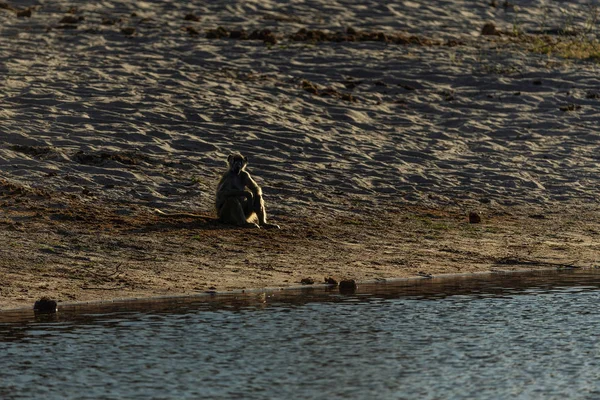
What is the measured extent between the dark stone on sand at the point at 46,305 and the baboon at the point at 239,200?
419 cm

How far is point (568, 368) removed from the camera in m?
10.1

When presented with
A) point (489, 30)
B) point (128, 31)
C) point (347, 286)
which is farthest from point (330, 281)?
point (489, 30)

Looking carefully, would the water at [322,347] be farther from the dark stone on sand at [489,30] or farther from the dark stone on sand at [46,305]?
the dark stone on sand at [489,30]

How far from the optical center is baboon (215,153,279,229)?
15.8 m

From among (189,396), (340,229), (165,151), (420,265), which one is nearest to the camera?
(189,396)

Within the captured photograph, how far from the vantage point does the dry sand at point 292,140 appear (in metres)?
14.7

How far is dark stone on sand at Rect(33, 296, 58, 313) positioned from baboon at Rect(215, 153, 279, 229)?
419 centimetres

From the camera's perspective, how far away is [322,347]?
422 inches

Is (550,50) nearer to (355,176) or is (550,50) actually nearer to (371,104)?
(371,104)

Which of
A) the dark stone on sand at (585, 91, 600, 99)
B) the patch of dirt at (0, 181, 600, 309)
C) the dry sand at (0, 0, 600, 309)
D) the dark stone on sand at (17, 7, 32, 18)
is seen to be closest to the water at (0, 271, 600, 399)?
the patch of dirt at (0, 181, 600, 309)

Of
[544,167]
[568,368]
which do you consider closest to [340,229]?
→ [544,167]

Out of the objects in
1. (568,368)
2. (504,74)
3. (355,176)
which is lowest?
(568,368)

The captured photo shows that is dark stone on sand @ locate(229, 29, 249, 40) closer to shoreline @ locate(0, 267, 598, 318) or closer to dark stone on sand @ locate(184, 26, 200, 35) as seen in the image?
dark stone on sand @ locate(184, 26, 200, 35)

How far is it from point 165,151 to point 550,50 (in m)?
10.7
